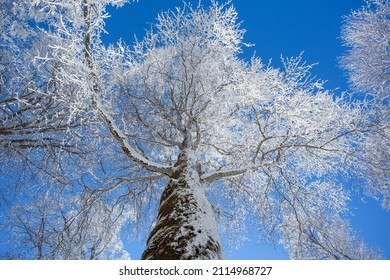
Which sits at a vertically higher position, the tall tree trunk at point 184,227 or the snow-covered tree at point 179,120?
the snow-covered tree at point 179,120

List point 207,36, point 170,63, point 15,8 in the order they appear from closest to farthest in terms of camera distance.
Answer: point 15,8 → point 207,36 → point 170,63

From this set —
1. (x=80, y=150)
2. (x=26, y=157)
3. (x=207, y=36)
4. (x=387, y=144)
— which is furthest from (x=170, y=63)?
(x=387, y=144)

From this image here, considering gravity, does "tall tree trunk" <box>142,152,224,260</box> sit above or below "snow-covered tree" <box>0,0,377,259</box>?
below

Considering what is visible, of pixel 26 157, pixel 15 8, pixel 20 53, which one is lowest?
pixel 26 157

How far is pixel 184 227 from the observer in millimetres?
2791

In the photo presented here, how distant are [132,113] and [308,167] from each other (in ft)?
14.2

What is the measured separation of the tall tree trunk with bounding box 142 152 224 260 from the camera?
2420 millimetres

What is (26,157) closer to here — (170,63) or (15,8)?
(15,8)

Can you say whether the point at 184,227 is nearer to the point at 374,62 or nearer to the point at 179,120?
the point at 179,120

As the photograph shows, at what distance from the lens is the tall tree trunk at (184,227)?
2420 millimetres

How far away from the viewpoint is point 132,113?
6172 mm

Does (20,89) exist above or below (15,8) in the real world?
below
